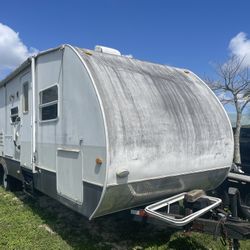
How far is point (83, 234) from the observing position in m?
5.90

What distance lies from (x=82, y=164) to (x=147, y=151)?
3.20ft

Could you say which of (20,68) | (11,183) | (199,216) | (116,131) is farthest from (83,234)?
(11,183)

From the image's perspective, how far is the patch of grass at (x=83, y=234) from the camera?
5410 mm

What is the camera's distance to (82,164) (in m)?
4.71

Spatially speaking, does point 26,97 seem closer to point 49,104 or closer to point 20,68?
point 20,68

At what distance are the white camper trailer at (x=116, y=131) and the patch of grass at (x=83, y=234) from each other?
80cm

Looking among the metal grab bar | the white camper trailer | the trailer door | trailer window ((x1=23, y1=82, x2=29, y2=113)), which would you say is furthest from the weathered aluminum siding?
trailer window ((x1=23, y1=82, x2=29, y2=113))

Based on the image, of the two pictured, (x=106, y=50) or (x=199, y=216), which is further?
(x=106, y=50)

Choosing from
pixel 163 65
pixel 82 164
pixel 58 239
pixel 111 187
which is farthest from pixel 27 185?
pixel 163 65

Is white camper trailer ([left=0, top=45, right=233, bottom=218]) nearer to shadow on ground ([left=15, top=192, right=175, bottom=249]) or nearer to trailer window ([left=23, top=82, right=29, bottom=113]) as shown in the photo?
trailer window ([left=23, top=82, right=29, bottom=113])

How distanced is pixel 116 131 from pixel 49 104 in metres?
1.96

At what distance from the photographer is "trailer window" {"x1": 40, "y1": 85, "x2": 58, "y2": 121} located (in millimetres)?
5523

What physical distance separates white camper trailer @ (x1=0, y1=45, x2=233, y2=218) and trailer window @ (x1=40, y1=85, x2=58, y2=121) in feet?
0.06

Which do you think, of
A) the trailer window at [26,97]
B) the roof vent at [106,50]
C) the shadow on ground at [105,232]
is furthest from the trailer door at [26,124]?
the roof vent at [106,50]
